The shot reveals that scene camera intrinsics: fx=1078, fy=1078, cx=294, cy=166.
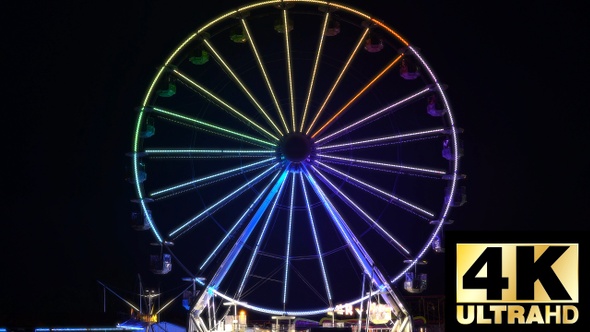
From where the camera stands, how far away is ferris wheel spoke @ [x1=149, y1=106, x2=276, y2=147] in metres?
25.7

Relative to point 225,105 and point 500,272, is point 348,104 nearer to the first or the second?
point 225,105

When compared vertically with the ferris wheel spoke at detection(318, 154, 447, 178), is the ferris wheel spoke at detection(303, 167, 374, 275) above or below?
below

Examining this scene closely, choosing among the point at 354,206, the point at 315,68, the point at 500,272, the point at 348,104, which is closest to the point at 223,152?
the point at 315,68

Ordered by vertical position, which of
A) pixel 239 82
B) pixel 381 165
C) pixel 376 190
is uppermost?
pixel 239 82

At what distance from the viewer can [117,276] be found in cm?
3688

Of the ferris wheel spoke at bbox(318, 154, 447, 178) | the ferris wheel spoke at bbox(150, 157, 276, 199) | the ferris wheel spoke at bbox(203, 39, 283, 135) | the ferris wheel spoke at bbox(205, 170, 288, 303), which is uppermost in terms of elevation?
the ferris wheel spoke at bbox(203, 39, 283, 135)

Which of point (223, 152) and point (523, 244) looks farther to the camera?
point (223, 152)

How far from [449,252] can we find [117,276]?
104ft

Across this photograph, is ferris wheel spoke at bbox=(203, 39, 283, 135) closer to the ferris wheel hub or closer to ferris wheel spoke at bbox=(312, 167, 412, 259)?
the ferris wheel hub

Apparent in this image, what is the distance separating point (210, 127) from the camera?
2630 centimetres

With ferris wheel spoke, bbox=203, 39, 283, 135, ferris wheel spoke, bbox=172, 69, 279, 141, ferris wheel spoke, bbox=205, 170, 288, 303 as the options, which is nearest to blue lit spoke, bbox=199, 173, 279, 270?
ferris wheel spoke, bbox=205, 170, 288, 303

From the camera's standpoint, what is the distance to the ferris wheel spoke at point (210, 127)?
25672 mm

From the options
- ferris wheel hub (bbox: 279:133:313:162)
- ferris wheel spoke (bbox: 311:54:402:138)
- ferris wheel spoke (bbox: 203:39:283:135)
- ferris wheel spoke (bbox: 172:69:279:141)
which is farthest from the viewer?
ferris wheel spoke (bbox: 203:39:283:135)

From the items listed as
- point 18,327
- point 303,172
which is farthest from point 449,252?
point 18,327
